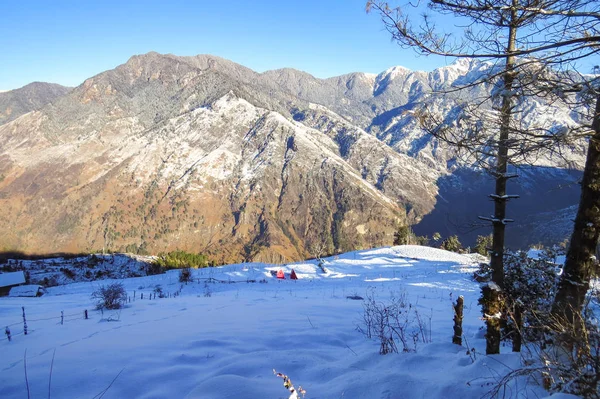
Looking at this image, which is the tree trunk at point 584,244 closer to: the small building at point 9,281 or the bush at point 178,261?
the small building at point 9,281

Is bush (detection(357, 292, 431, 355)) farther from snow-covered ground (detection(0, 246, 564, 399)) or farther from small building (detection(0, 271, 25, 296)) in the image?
small building (detection(0, 271, 25, 296))

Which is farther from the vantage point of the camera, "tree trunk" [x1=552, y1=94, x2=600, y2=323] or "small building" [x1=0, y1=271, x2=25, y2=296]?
"small building" [x1=0, y1=271, x2=25, y2=296]

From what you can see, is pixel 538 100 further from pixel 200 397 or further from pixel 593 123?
pixel 200 397

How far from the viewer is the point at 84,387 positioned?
10.1 ft

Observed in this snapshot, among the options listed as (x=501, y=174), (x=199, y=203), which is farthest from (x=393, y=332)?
(x=199, y=203)

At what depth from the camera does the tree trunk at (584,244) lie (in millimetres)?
3566

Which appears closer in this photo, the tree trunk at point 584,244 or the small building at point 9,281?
the tree trunk at point 584,244

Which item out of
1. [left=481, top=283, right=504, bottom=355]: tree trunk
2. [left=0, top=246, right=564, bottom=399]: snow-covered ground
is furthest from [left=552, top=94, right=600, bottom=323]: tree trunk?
[left=0, top=246, right=564, bottom=399]: snow-covered ground

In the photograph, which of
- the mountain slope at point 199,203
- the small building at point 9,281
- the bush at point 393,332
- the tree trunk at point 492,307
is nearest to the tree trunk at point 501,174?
the tree trunk at point 492,307

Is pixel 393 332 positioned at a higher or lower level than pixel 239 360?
lower

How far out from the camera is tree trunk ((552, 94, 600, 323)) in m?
3.57

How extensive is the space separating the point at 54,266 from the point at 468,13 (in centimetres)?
4733

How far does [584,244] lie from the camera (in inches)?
143

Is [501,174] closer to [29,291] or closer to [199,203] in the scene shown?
[29,291]
